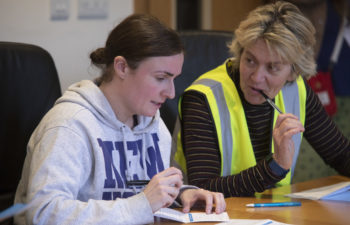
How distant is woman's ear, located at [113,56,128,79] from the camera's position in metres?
1.50

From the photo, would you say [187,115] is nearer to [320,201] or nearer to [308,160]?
[320,201]

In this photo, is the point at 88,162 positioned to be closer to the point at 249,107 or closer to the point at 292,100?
the point at 249,107

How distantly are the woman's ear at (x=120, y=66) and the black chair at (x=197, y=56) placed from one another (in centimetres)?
63

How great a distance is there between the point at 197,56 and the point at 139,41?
0.79m

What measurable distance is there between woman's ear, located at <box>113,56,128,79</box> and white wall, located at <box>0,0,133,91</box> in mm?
730

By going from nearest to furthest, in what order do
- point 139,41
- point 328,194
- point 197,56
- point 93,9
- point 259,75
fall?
1. point 139,41
2. point 328,194
3. point 259,75
4. point 197,56
5. point 93,9

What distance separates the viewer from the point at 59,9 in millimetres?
2291

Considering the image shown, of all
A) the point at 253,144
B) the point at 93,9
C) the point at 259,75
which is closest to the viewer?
the point at 259,75

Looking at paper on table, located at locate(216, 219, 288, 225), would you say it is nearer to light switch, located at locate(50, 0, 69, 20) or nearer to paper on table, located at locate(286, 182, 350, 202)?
paper on table, located at locate(286, 182, 350, 202)

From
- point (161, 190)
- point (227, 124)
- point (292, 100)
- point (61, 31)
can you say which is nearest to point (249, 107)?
point (227, 124)

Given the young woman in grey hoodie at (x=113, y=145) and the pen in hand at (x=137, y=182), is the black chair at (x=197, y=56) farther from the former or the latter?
the pen in hand at (x=137, y=182)

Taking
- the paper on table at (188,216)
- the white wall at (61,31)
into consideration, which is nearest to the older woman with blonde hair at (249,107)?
the paper on table at (188,216)

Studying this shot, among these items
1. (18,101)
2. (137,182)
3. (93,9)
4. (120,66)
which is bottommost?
(137,182)

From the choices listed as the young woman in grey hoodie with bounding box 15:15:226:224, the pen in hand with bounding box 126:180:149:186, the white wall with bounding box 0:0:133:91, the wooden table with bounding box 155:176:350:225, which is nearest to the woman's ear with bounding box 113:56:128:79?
the young woman in grey hoodie with bounding box 15:15:226:224
